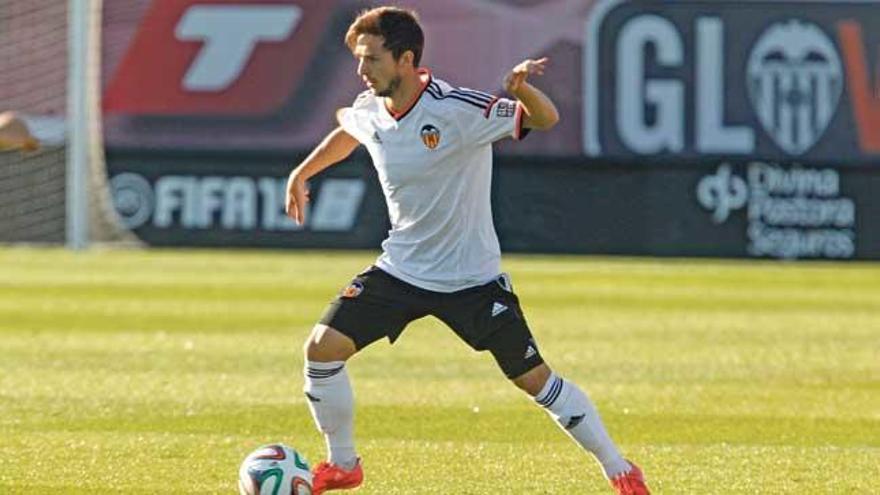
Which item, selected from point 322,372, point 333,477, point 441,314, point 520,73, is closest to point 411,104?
point 520,73

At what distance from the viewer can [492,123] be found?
29.5 ft

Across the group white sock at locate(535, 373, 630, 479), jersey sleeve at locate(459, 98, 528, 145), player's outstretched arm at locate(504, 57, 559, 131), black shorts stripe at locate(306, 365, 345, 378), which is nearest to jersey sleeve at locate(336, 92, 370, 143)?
jersey sleeve at locate(459, 98, 528, 145)

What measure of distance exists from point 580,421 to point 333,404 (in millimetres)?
1025

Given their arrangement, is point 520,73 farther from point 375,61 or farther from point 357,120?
point 357,120

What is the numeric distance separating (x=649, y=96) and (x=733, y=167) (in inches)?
56.7

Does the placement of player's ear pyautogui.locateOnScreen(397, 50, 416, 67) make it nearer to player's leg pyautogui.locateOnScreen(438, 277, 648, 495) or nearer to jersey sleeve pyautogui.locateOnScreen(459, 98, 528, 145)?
jersey sleeve pyautogui.locateOnScreen(459, 98, 528, 145)

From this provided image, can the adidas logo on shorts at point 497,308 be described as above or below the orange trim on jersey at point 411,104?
below

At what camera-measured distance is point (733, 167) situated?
27734 millimetres

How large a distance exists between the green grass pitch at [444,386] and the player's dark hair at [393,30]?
6.47ft

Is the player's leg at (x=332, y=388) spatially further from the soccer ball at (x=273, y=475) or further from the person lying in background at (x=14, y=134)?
the person lying in background at (x=14, y=134)

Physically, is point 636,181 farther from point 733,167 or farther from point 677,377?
point 677,377

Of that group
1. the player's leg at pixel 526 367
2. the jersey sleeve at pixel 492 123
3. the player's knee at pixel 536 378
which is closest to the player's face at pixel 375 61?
the jersey sleeve at pixel 492 123

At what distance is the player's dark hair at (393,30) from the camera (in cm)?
888

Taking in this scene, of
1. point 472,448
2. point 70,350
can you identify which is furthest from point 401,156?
point 70,350
